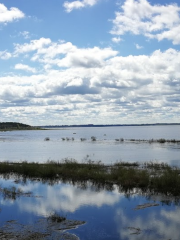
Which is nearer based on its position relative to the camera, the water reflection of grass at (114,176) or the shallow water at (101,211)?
the shallow water at (101,211)

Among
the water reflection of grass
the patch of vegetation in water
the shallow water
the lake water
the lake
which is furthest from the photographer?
the lake water

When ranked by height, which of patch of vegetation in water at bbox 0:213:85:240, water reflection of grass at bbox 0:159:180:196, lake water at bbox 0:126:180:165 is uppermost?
water reflection of grass at bbox 0:159:180:196

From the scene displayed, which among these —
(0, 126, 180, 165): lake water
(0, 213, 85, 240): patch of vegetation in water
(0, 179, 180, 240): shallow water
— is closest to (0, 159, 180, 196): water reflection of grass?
(0, 179, 180, 240): shallow water

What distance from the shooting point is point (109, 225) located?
12977 millimetres

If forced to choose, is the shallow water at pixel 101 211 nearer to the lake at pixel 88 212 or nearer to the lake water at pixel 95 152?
the lake at pixel 88 212

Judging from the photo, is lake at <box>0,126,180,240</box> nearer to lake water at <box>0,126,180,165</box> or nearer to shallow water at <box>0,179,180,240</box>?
shallow water at <box>0,179,180,240</box>

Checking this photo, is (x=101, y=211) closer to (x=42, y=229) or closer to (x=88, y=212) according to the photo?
(x=88, y=212)

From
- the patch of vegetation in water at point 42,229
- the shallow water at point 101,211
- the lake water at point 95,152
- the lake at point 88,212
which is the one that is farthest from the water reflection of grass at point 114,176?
Result: the lake water at point 95,152

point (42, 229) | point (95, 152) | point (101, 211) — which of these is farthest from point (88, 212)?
point (95, 152)

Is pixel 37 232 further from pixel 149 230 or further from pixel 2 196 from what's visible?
pixel 2 196

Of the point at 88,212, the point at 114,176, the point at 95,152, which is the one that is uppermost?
the point at 114,176

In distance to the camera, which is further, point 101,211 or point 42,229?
point 101,211

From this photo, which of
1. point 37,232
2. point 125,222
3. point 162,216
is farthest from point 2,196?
point 162,216

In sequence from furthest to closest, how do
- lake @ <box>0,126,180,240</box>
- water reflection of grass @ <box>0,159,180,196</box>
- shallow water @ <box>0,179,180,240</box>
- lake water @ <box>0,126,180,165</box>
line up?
lake water @ <box>0,126,180,165</box> < water reflection of grass @ <box>0,159,180,196</box> < shallow water @ <box>0,179,180,240</box> < lake @ <box>0,126,180,240</box>
